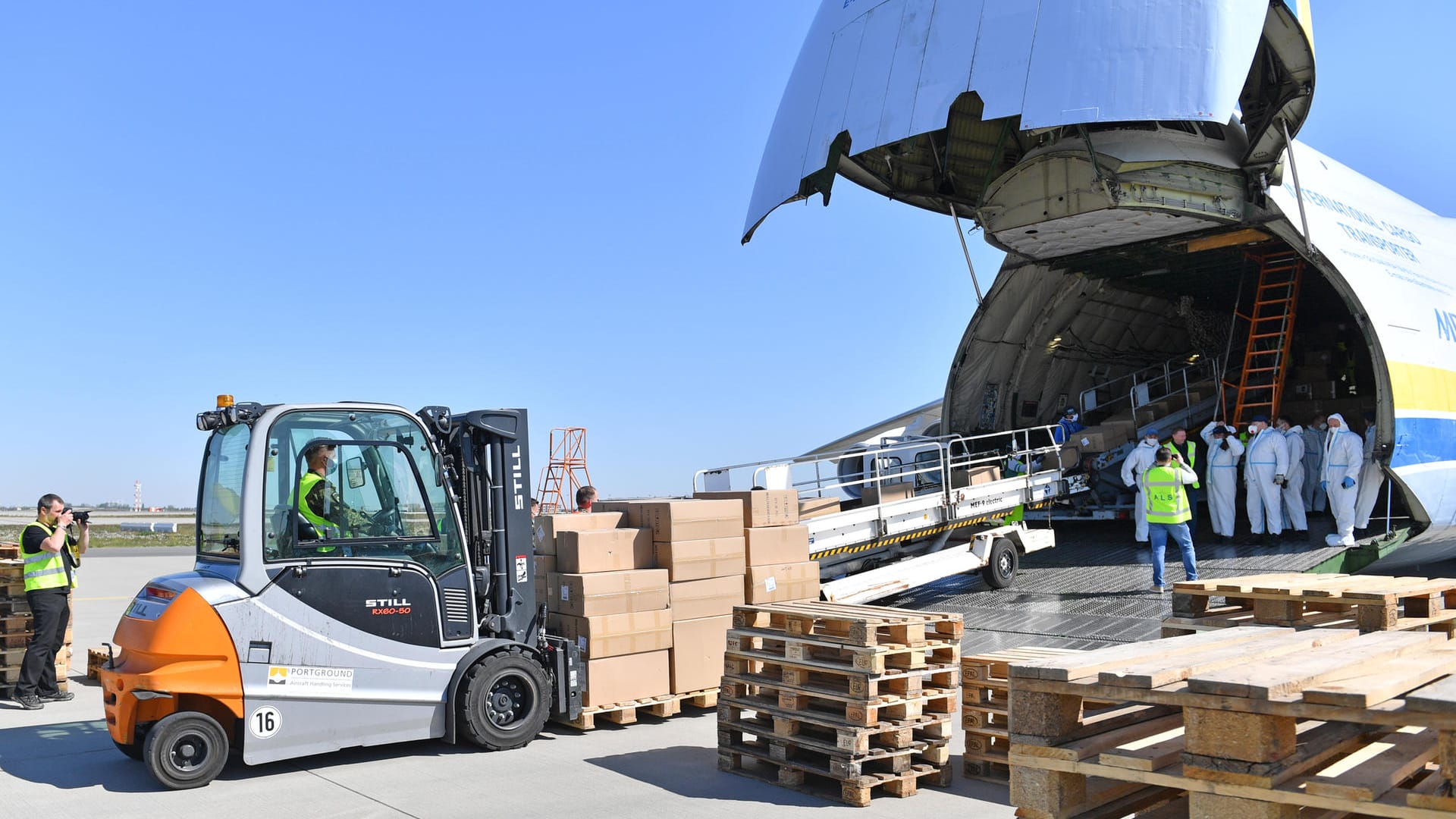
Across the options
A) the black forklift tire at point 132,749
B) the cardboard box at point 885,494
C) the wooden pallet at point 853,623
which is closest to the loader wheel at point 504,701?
the wooden pallet at point 853,623

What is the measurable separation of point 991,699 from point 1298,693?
10.3ft

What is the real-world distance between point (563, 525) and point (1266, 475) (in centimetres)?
970

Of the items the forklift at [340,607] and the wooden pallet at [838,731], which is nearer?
the wooden pallet at [838,731]

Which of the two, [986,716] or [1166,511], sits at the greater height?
[1166,511]

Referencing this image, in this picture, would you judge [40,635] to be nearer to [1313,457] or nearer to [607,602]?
[607,602]

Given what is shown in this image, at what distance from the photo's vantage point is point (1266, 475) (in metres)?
13.8

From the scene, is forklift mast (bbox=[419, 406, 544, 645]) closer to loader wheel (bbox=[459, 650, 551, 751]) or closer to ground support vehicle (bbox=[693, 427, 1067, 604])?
loader wheel (bbox=[459, 650, 551, 751])

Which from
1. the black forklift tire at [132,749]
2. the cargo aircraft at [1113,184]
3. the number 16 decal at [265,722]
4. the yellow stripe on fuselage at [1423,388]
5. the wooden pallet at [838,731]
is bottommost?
the black forklift tire at [132,749]

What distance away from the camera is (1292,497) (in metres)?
13.8

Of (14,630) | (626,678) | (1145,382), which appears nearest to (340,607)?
(626,678)

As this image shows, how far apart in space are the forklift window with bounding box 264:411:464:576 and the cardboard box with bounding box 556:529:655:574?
2.98 feet

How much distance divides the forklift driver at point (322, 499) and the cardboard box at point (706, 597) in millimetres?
2483

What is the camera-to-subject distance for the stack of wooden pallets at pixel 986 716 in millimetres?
6484

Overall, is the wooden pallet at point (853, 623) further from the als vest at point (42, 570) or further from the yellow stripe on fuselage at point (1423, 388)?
the yellow stripe on fuselage at point (1423, 388)
